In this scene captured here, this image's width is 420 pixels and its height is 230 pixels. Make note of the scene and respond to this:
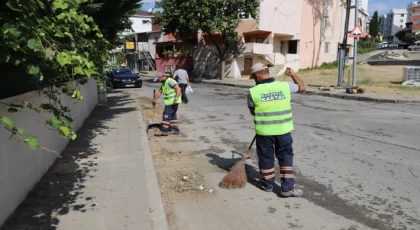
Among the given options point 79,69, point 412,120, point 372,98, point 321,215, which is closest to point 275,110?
point 321,215

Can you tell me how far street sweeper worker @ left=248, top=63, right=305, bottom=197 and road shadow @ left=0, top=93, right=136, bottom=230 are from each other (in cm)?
227

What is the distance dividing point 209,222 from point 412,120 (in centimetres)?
815

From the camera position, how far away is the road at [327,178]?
3.88 meters

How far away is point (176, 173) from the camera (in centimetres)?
550

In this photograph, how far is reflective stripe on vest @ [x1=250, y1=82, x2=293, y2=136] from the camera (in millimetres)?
4418

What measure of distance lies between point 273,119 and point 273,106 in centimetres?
16

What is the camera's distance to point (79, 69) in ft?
7.67

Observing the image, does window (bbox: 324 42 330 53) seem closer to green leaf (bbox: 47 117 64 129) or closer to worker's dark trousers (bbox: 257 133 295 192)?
worker's dark trousers (bbox: 257 133 295 192)

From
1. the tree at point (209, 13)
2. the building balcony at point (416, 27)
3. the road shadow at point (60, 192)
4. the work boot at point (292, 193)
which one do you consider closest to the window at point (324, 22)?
the tree at point (209, 13)

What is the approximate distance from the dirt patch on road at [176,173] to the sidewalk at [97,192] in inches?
7.1

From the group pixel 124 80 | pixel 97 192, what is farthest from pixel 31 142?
pixel 124 80

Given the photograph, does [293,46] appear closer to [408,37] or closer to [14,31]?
[14,31]

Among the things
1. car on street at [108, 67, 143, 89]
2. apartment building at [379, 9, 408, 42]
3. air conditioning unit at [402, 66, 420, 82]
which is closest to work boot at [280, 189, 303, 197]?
air conditioning unit at [402, 66, 420, 82]

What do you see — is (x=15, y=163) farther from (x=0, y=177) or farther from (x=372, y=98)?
(x=372, y=98)
